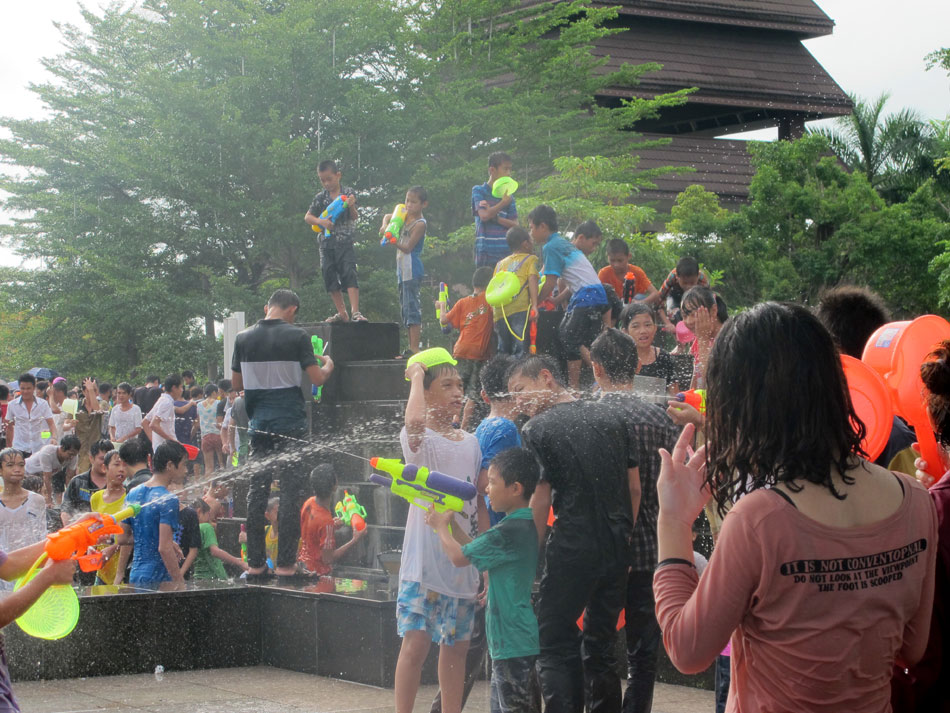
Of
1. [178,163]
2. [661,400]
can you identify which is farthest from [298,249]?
[661,400]

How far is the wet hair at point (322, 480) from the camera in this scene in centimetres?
918

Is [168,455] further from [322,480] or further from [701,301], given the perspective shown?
[701,301]

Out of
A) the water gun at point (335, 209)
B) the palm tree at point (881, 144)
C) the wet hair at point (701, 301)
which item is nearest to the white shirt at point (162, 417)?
the water gun at point (335, 209)

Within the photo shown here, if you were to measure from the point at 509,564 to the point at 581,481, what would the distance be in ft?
1.72

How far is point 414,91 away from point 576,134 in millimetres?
4800

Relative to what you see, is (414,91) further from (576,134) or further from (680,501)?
(680,501)

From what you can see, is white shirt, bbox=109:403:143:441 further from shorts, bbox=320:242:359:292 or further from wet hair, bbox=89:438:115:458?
shorts, bbox=320:242:359:292

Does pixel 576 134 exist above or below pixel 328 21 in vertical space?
below

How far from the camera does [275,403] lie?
8477 mm

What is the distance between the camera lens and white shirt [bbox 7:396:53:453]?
48.3ft

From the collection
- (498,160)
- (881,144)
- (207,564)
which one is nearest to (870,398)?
(207,564)

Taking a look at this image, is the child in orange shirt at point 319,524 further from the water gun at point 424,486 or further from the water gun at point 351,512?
the water gun at point 424,486

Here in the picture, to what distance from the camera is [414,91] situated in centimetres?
2945

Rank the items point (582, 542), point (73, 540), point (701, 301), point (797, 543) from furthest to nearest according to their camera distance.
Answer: point (701, 301), point (582, 542), point (73, 540), point (797, 543)
